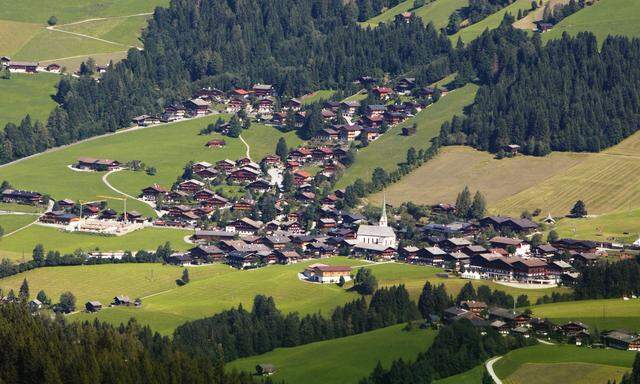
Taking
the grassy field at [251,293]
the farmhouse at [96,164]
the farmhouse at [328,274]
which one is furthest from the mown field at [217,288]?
the farmhouse at [96,164]

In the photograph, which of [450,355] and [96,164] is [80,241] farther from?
[450,355]

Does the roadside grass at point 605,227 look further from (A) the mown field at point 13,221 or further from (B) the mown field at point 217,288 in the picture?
(A) the mown field at point 13,221

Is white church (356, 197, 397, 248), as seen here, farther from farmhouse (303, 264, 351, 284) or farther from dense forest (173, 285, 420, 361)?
dense forest (173, 285, 420, 361)

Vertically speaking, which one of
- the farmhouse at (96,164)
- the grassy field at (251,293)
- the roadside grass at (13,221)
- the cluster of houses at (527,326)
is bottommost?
the grassy field at (251,293)

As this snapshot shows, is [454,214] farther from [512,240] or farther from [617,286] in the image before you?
[617,286]

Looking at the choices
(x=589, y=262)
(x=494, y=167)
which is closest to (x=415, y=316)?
(x=589, y=262)

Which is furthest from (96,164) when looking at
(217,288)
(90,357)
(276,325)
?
(90,357)
